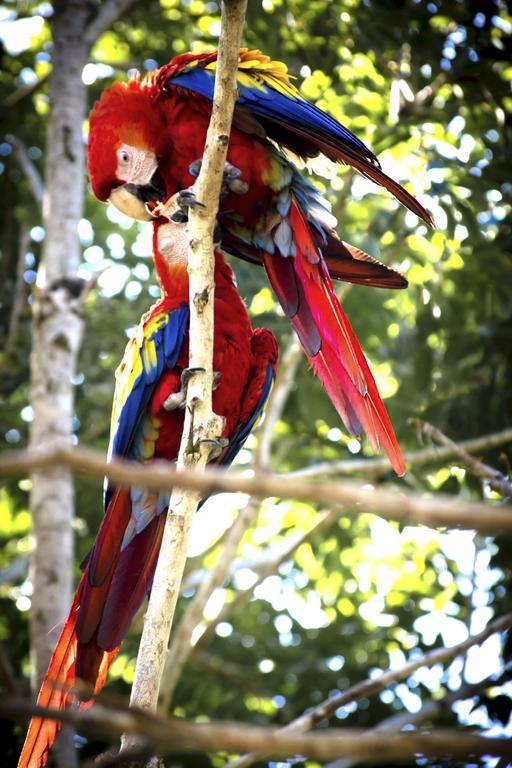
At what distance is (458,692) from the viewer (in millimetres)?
2727

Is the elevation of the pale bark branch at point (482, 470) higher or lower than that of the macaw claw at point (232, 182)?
lower

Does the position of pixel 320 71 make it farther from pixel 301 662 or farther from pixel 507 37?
pixel 301 662

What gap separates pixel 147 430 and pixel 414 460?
131cm

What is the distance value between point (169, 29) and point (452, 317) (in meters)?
2.04

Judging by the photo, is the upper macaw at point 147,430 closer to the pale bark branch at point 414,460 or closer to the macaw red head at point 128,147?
the macaw red head at point 128,147

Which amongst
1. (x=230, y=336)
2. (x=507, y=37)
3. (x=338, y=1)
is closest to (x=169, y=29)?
(x=338, y=1)

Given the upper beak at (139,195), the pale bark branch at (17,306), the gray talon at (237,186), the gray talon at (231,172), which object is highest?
the pale bark branch at (17,306)

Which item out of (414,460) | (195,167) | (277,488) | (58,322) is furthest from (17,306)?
(277,488)

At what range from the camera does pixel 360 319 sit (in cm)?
371

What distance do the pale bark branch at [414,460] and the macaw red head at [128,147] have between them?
120cm

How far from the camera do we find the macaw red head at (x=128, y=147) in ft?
8.06

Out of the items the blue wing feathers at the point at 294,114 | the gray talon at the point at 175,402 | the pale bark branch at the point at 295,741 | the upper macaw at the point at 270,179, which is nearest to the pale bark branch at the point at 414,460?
the upper macaw at the point at 270,179

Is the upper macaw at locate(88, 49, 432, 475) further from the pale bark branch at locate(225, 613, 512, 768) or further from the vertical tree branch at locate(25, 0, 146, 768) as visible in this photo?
the vertical tree branch at locate(25, 0, 146, 768)

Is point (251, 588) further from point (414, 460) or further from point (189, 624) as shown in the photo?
point (414, 460)
